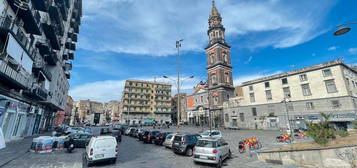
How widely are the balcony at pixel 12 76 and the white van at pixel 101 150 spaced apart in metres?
9.18

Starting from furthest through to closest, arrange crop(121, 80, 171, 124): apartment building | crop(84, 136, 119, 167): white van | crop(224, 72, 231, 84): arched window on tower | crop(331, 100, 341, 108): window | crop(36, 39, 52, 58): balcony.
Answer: crop(121, 80, 171, 124): apartment building
crop(224, 72, 231, 84): arched window on tower
crop(331, 100, 341, 108): window
crop(36, 39, 52, 58): balcony
crop(84, 136, 119, 167): white van

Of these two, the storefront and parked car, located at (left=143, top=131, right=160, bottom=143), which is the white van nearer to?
parked car, located at (left=143, top=131, right=160, bottom=143)

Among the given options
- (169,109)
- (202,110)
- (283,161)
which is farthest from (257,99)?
(169,109)

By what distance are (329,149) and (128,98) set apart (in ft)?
249

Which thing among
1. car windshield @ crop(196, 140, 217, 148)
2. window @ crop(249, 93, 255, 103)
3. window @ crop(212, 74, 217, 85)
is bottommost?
car windshield @ crop(196, 140, 217, 148)

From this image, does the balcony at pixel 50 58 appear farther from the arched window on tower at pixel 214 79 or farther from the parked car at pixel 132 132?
the arched window on tower at pixel 214 79

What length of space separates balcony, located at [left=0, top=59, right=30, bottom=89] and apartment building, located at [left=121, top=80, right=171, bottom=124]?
59.3m

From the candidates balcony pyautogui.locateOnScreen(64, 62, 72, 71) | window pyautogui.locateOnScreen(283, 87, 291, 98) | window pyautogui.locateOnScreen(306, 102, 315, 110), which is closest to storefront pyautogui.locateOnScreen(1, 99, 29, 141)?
balcony pyautogui.locateOnScreen(64, 62, 72, 71)

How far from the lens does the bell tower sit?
52.1m

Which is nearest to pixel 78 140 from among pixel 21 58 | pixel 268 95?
pixel 21 58

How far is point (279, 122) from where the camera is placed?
1432 inches

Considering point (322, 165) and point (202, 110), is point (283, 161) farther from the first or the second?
point (202, 110)

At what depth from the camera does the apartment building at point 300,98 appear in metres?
28.6

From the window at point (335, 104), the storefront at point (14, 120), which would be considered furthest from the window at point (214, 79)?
the storefront at point (14, 120)
